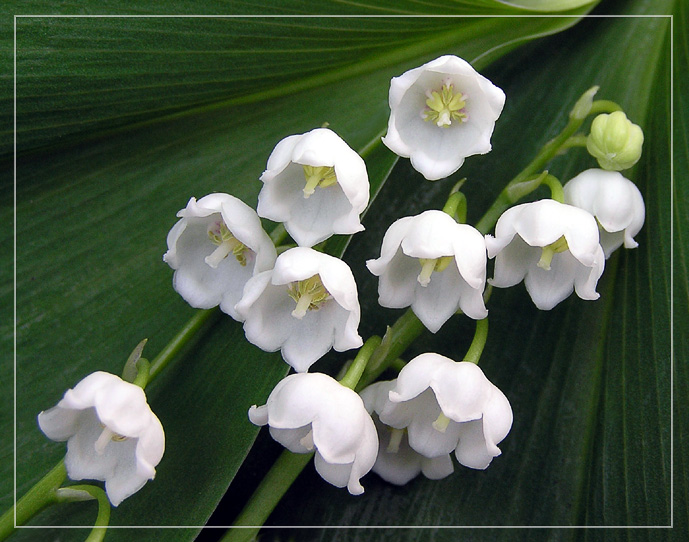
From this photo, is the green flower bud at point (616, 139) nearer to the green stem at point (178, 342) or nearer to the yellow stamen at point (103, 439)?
the green stem at point (178, 342)

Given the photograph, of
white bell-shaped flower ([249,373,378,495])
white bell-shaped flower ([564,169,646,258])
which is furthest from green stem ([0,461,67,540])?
white bell-shaped flower ([564,169,646,258])

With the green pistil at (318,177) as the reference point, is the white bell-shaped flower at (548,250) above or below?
below

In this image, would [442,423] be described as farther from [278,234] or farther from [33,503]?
[33,503]

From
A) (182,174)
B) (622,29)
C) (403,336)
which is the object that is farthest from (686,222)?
(182,174)

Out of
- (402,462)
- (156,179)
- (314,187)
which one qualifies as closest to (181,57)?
(156,179)

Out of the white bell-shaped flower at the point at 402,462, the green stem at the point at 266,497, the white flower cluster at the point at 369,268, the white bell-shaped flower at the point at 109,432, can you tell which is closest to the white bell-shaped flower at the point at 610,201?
the white flower cluster at the point at 369,268

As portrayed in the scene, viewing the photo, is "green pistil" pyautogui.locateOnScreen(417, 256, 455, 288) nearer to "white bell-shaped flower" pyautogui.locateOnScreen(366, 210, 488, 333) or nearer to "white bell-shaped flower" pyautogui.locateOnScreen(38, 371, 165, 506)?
"white bell-shaped flower" pyautogui.locateOnScreen(366, 210, 488, 333)
